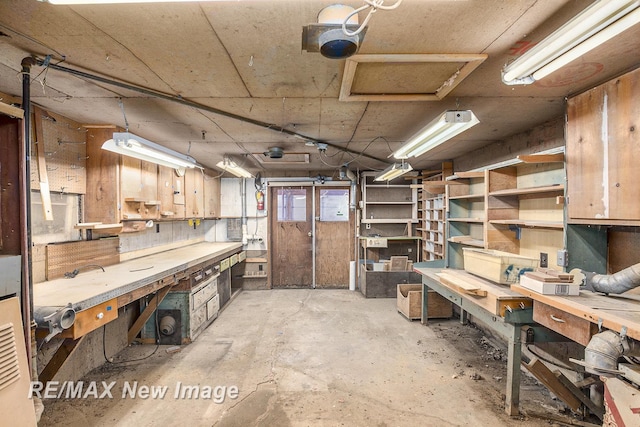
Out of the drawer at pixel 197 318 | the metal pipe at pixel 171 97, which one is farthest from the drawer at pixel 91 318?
the metal pipe at pixel 171 97

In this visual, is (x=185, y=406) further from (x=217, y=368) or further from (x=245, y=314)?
(x=245, y=314)

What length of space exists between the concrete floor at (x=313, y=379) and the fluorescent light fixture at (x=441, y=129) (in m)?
2.09

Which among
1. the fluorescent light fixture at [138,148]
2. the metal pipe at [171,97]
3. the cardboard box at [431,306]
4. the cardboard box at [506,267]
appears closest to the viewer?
the metal pipe at [171,97]

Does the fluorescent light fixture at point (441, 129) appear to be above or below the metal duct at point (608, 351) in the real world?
above

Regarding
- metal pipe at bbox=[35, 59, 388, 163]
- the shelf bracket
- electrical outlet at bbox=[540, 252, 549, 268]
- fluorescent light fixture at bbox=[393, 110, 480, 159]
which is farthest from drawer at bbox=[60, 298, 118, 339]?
the shelf bracket

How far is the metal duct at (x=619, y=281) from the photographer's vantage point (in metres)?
1.61

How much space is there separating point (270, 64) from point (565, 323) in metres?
2.31

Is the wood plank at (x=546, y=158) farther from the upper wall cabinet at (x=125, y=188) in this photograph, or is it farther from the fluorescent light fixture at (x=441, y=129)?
the upper wall cabinet at (x=125, y=188)

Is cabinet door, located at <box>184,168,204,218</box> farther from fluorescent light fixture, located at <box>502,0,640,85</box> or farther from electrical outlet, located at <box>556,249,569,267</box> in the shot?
electrical outlet, located at <box>556,249,569,267</box>

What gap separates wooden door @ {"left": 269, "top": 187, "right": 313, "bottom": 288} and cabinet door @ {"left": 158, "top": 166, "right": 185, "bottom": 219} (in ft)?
6.48

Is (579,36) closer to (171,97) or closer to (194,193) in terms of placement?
(171,97)

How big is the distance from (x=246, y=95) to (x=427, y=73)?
1222mm

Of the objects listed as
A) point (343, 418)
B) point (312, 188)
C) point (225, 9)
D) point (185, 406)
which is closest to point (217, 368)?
point (185, 406)

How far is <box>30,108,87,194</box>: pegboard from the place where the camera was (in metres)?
2.32
